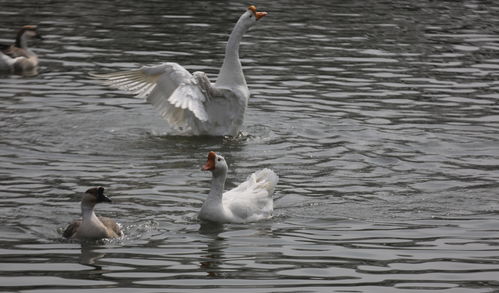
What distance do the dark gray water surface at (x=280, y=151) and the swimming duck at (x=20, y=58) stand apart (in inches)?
15.1

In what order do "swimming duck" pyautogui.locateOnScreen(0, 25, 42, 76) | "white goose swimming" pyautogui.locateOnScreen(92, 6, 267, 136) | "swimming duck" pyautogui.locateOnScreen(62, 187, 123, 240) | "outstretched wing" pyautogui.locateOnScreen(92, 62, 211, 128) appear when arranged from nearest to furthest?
"swimming duck" pyautogui.locateOnScreen(62, 187, 123, 240), "outstretched wing" pyautogui.locateOnScreen(92, 62, 211, 128), "white goose swimming" pyautogui.locateOnScreen(92, 6, 267, 136), "swimming duck" pyautogui.locateOnScreen(0, 25, 42, 76)

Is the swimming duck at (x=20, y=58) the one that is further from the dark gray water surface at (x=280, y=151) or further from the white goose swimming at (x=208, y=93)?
the white goose swimming at (x=208, y=93)

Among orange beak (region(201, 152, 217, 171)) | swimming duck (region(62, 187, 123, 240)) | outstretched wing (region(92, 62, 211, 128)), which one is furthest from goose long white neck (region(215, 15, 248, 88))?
swimming duck (region(62, 187, 123, 240))

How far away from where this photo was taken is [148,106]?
19.5 metres

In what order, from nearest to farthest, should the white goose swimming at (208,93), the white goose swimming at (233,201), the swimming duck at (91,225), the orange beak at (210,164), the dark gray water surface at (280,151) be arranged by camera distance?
1. the dark gray water surface at (280,151)
2. the swimming duck at (91,225)
3. the white goose swimming at (233,201)
4. the orange beak at (210,164)
5. the white goose swimming at (208,93)

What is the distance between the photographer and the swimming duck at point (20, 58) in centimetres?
2131

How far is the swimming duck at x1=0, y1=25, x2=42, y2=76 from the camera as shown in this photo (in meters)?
21.3

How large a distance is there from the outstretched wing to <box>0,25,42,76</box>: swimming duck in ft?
12.2

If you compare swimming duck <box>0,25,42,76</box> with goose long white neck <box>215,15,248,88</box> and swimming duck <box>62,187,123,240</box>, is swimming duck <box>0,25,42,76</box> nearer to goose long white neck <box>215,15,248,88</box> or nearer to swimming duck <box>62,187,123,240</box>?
goose long white neck <box>215,15,248,88</box>

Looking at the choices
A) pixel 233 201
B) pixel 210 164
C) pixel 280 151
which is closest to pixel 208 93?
pixel 280 151

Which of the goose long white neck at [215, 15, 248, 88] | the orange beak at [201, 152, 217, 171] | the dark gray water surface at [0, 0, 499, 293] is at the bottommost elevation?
the dark gray water surface at [0, 0, 499, 293]

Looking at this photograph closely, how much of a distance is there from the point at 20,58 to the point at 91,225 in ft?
32.6

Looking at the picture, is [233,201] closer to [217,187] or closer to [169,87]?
[217,187]

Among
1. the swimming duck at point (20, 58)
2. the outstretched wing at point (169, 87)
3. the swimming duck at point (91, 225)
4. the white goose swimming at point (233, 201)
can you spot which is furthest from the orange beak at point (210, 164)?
the swimming duck at point (20, 58)
